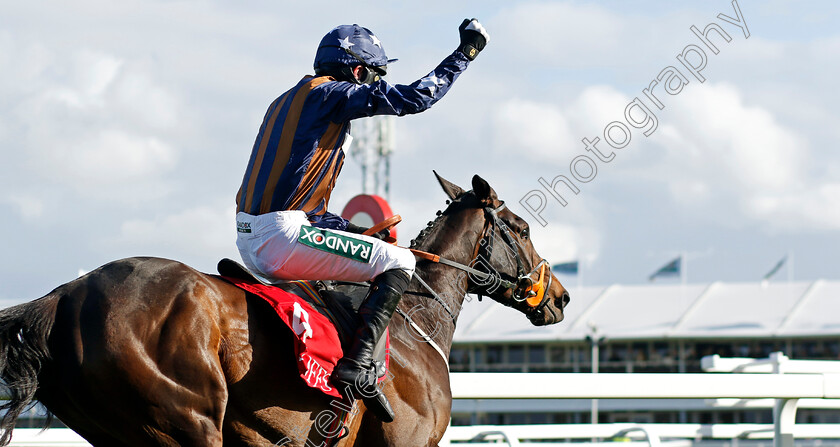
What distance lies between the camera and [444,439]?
4766 mm

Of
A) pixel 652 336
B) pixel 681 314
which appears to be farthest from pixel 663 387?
pixel 681 314

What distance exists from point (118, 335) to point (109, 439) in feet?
1.57

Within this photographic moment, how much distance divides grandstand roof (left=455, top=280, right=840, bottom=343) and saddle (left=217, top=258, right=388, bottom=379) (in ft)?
90.9

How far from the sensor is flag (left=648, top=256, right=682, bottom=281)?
37550 millimetres

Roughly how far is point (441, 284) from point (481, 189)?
58cm

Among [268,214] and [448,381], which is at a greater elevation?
[268,214]

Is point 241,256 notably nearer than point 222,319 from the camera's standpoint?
No

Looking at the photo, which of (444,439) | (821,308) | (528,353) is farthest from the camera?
(528,353)

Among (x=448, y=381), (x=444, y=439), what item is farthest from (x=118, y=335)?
(x=444, y=439)

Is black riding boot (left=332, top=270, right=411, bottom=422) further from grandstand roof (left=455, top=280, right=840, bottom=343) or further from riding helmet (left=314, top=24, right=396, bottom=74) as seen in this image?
grandstand roof (left=455, top=280, right=840, bottom=343)

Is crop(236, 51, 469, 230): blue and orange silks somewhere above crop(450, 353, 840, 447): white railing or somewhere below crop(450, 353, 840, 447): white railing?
above

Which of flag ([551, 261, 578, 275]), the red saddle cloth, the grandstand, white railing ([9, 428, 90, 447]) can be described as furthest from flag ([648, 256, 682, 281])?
the red saddle cloth

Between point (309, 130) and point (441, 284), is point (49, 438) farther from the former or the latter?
point (309, 130)

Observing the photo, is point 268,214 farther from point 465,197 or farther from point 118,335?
point 465,197
